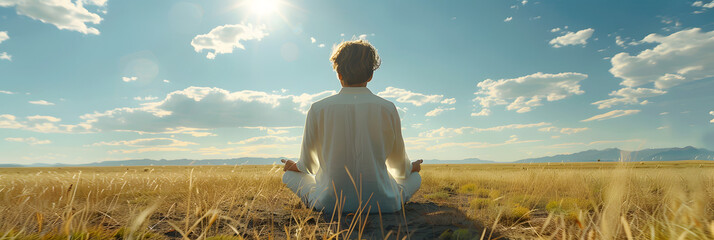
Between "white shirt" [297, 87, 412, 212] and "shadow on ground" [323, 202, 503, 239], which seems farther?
"white shirt" [297, 87, 412, 212]

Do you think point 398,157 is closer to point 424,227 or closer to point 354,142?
point 354,142

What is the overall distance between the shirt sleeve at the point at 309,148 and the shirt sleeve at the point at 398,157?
85 centimetres

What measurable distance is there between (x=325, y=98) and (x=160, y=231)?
6.42 ft

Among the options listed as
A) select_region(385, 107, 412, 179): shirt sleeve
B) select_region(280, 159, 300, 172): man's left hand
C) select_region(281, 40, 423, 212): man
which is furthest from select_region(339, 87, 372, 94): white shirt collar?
select_region(280, 159, 300, 172): man's left hand

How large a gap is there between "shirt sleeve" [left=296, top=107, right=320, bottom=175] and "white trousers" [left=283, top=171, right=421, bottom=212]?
0.37 feet

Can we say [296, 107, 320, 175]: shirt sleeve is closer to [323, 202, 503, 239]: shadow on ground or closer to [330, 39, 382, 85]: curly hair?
[330, 39, 382, 85]: curly hair

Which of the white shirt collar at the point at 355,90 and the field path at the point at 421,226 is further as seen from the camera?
the white shirt collar at the point at 355,90

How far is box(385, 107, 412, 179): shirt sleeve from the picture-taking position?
11.9 feet

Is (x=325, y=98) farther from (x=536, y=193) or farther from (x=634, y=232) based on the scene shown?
(x=536, y=193)

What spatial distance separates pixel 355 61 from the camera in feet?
11.5

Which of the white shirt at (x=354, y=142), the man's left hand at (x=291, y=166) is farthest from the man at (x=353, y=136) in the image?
the man's left hand at (x=291, y=166)

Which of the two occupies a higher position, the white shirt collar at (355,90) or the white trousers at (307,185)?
the white shirt collar at (355,90)

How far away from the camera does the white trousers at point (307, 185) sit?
3777mm

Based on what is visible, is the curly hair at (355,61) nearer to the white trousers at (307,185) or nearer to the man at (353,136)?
the man at (353,136)
